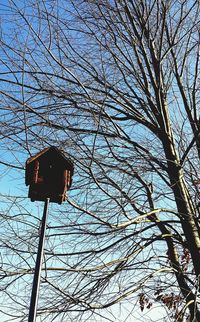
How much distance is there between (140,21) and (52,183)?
263 centimetres

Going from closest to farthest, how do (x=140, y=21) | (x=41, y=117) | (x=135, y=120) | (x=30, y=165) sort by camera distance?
(x=30, y=165)
(x=41, y=117)
(x=140, y=21)
(x=135, y=120)

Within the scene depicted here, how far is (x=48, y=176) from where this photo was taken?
2461mm

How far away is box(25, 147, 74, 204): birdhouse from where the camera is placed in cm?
241

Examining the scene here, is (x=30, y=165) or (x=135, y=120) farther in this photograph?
(x=135, y=120)

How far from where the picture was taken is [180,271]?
398cm

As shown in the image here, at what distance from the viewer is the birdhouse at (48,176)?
2.41 m

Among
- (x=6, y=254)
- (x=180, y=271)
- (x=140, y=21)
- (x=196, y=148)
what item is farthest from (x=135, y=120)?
(x=6, y=254)

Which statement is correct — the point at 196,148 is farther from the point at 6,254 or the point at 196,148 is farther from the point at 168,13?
the point at 6,254

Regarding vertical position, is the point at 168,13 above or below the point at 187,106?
above

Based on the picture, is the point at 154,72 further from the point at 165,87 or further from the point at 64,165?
the point at 64,165

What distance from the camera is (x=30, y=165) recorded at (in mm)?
2447

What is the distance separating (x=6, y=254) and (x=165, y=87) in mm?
2727

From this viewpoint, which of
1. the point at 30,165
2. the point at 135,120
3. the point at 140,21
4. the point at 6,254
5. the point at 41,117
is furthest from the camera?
the point at 135,120

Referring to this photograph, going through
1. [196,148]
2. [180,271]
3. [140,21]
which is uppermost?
[140,21]
